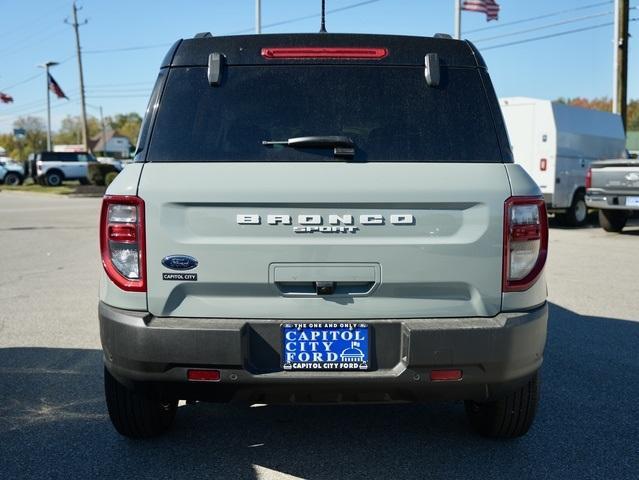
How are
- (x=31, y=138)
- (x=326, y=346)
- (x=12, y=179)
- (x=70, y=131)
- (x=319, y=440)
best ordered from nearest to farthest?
1. (x=326, y=346)
2. (x=319, y=440)
3. (x=12, y=179)
4. (x=31, y=138)
5. (x=70, y=131)

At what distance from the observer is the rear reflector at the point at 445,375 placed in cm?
310

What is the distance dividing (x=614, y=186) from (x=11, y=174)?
3742cm

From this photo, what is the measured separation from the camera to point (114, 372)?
3.29m

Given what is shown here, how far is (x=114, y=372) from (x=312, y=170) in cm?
129

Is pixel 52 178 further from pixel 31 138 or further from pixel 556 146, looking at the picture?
pixel 31 138

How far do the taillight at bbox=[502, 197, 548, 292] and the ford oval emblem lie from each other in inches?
53.3

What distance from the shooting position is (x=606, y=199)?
14812 mm

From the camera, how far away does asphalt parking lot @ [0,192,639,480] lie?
3516 millimetres

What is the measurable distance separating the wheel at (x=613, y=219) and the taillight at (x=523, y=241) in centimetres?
1351

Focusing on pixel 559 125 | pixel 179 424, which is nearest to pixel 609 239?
pixel 559 125

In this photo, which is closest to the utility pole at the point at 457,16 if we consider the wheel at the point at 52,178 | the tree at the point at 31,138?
the wheel at the point at 52,178

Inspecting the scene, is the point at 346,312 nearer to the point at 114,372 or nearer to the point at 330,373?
the point at 330,373

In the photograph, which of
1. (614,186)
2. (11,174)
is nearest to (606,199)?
(614,186)

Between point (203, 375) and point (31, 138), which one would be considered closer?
point (203, 375)
